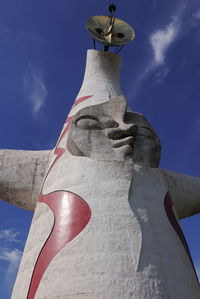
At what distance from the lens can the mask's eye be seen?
3.49 meters

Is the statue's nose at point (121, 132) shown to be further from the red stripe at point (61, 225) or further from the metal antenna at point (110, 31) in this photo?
the metal antenna at point (110, 31)

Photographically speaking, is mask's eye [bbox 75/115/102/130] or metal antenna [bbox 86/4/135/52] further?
metal antenna [bbox 86/4/135/52]

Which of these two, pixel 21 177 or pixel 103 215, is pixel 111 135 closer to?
pixel 103 215

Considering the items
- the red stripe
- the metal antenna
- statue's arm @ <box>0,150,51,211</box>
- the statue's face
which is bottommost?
statue's arm @ <box>0,150,51,211</box>

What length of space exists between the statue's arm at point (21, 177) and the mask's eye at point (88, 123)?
66 cm

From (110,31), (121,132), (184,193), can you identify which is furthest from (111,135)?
(110,31)

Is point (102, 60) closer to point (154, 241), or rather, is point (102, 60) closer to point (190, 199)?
point (190, 199)

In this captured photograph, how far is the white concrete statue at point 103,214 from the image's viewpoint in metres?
2.19

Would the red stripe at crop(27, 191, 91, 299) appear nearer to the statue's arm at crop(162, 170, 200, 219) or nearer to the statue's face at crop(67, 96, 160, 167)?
the statue's face at crop(67, 96, 160, 167)

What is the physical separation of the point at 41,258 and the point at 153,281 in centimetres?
88

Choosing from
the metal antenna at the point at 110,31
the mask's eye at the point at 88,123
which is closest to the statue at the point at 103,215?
the mask's eye at the point at 88,123

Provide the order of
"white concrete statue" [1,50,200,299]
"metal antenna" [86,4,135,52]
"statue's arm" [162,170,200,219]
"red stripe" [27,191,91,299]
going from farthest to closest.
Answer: "metal antenna" [86,4,135,52] < "statue's arm" [162,170,200,219] < "red stripe" [27,191,91,299] < "white concrete statue" [1,50,200,299]

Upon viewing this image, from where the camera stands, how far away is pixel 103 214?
→ 101 inches

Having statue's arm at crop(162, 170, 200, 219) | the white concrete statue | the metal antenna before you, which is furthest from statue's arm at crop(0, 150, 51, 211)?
the metal antenna
